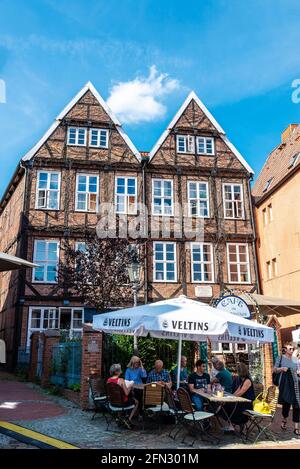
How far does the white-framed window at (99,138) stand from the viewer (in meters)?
22.6

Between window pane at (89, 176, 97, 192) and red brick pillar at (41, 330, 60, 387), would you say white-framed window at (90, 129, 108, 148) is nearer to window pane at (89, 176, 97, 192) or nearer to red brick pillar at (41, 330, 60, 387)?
window pane at (89, 176, 97, 192)

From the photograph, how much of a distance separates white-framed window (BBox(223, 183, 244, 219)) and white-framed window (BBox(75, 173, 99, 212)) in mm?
6434

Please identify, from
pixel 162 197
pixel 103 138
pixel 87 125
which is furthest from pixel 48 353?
pixel 87 125

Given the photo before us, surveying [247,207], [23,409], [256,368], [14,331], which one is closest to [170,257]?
[247,207]

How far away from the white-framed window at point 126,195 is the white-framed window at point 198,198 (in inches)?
109

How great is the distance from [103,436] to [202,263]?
14.8 metres

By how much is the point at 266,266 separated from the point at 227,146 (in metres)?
6.54

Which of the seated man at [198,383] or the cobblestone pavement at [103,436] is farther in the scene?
the seated man at [198,383]

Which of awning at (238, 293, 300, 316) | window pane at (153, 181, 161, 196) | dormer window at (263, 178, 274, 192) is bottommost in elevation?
awning at (238, 293, 300, 316)

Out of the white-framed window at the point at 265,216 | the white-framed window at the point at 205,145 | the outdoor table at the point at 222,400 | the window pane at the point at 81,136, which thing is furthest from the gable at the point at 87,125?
the outdoor table at the point at 222,400

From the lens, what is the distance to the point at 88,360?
10.5 metres

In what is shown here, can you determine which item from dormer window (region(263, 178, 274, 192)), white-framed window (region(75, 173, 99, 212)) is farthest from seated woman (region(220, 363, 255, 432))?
dormer window (region(263, 178, 274, 192))

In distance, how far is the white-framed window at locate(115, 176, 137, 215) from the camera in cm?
2197

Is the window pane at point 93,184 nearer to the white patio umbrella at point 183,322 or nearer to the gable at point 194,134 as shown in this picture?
the gable at point 194,134
